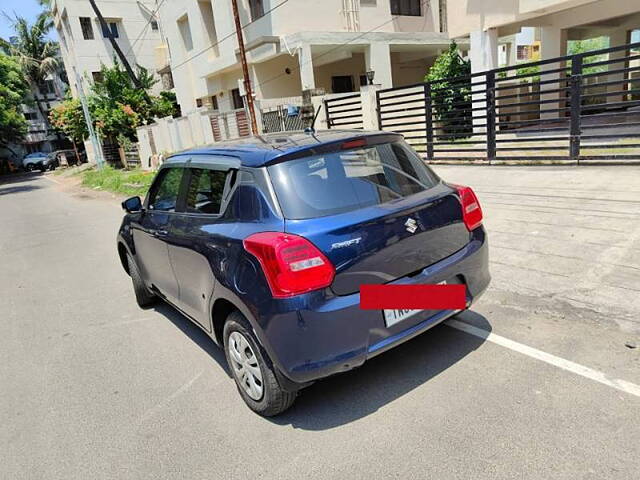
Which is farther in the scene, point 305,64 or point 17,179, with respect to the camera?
point 17,179

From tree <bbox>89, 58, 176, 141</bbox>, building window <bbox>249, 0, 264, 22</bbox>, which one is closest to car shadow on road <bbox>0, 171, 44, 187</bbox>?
tree <bbox>89, 58, 176, 141</bbox>

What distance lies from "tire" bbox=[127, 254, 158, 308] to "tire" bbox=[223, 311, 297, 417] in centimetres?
214

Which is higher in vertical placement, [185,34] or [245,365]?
[185,34]

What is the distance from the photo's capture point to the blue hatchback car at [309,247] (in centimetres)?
268

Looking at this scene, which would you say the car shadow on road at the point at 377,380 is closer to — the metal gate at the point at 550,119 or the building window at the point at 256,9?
the metal gate at the point at 550,119

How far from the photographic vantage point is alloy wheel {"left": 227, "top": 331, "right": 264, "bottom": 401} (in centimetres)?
303

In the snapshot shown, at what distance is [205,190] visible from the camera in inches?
140

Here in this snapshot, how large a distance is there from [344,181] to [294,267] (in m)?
0.74

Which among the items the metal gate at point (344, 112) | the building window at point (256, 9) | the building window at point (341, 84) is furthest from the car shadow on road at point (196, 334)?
the building window at point (341, 84)

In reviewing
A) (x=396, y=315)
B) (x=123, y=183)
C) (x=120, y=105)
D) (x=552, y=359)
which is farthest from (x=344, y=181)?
(x=120, y=105)

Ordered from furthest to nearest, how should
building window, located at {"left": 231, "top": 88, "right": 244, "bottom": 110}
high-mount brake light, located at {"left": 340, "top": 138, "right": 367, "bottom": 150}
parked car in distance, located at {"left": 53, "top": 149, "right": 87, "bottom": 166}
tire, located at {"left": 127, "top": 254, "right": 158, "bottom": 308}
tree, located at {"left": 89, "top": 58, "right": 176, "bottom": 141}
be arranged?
parked car in distance, located at {"left": 53, "top": 149, "right": 87, "bottom": 166}, tree, located at {"left": 89, "top": 58, "right": 176, "bottom": 141}, building window, located at {"left": 231, "top": 88, "right": 244, "bottom": 110}, tire, located at {"left": 127, "top": 254, "right": 158, "bottom": 308}, high-mount brake light, located at {"left": 340, "top": 138, "right": 367, "bottom": 150}

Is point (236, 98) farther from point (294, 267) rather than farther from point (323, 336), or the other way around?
point (323, 336)

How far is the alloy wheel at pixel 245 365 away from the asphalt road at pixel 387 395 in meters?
0.18

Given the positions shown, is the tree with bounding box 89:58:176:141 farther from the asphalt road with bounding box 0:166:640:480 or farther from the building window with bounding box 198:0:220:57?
the asphalt road with bounding box 0:166:640:480
